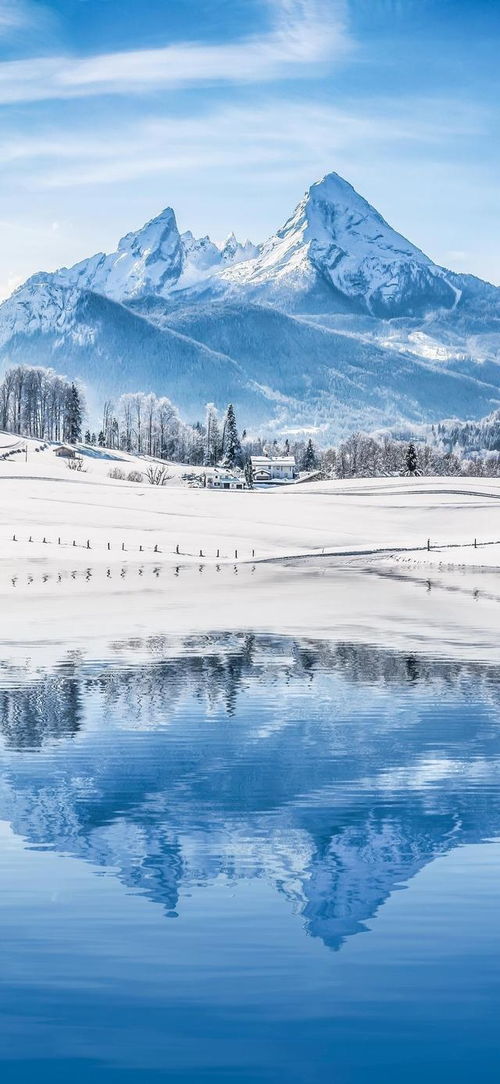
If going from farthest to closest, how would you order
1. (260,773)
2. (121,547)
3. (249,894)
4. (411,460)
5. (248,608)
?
(411,460) < (121,547) < (248,608) < (260,773) < (249,894)

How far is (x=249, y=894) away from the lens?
14.8 meters

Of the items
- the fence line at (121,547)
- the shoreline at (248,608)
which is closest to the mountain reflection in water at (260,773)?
the shoreline at (248,608)

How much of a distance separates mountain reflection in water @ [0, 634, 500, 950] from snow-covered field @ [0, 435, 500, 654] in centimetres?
885

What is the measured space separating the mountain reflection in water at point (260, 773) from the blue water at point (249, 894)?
55 mm

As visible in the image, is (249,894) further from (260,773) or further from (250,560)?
(250,560)

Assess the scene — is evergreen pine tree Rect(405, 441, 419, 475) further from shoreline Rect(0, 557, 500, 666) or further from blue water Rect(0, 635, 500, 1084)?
blue water Rect(0, 635, 500, 1084)

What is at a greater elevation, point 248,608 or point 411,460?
point 411,460

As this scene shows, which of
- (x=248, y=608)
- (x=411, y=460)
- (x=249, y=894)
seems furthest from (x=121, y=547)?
(x=411, y=460)

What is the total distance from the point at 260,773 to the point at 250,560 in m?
64.9

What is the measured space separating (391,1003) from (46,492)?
124 meters

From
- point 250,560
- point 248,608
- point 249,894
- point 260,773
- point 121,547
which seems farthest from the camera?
point 121,547

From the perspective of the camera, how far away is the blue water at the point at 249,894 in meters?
11.1

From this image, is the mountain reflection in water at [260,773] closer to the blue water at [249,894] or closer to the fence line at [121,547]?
the blue water at [249,894]

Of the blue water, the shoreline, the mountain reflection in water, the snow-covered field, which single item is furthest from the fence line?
the blue water
